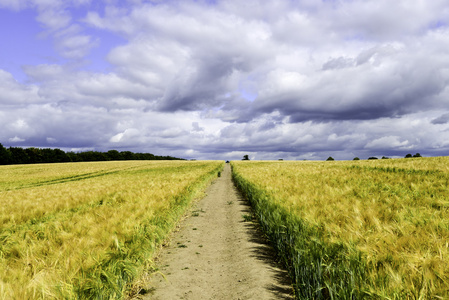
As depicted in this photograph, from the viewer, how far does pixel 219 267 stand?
491cm

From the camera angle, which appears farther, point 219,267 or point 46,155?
point 46,155

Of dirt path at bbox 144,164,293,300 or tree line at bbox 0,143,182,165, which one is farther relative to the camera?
tree line at bbox 0,143,182,165

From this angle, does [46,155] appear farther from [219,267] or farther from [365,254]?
[365,254]

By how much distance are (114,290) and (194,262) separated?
2.23m

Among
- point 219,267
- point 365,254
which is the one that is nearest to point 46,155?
point 219,267

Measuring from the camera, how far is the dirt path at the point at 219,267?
3881 mm

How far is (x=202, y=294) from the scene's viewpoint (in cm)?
389

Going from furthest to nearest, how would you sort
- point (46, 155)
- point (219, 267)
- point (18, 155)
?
point (46, 155) → point (18, 155) → point (219, 267)

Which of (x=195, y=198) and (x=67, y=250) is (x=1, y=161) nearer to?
(x=195, y=198)

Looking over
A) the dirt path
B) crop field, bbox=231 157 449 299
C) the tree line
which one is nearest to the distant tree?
the tree line

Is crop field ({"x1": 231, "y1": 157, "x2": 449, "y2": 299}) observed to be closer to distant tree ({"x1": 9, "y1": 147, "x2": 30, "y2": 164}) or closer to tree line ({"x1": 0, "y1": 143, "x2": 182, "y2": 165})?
tree line ({"x1": 0, "y1": 143, "x2": 182, "y2": 165})

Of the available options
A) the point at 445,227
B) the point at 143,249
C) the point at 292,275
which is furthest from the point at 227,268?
the point at 445,227

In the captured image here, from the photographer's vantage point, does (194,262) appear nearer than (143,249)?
No

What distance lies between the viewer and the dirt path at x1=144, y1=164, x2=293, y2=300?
12.7 ft
